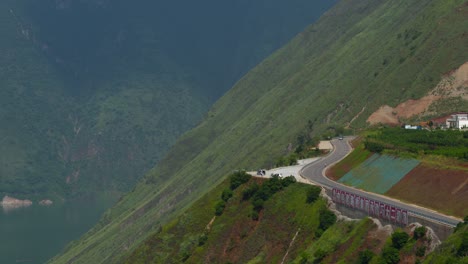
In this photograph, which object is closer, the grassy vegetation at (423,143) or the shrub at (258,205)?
the grassy vegetation at (423,143)

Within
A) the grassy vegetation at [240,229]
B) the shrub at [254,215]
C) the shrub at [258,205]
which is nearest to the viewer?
the grassy vegetation at [240,229]

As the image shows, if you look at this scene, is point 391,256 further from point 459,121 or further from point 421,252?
point 459,121

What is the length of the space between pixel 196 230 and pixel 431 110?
60.7m

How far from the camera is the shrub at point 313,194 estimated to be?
9462cm

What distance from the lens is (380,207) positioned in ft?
252

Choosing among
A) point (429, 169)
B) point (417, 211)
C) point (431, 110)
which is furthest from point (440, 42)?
point (417, 211)

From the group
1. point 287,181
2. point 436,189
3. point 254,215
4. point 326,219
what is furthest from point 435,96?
point 436,189

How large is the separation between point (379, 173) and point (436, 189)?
17734mm

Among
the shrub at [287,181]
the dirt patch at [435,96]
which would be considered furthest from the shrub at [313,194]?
the dirt patch at [435,96]

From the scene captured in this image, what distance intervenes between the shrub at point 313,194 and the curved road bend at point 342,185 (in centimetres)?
361

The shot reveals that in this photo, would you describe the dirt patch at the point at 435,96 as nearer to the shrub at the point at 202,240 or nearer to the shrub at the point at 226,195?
the shrub at the point at 226,195

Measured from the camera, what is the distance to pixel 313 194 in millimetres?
94625

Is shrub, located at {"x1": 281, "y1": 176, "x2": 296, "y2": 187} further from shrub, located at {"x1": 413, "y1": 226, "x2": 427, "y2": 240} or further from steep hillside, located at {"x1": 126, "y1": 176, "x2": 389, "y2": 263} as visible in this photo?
shrub, located at {"x1": 413, "y1": 226, "x2": 427, "y2": 240}

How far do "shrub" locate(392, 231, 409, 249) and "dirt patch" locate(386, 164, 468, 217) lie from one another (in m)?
7.25
